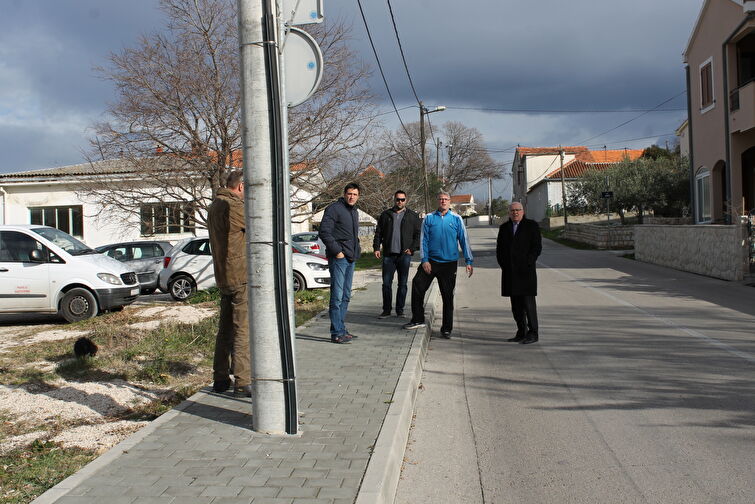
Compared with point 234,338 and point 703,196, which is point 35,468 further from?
point 703,196

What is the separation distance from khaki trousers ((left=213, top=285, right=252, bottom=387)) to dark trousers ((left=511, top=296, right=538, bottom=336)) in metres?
4.10

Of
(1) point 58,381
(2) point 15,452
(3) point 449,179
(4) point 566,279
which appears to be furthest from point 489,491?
(3) point 449,179

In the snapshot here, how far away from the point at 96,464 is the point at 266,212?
1.85m

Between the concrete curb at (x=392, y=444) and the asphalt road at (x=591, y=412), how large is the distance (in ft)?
0.39

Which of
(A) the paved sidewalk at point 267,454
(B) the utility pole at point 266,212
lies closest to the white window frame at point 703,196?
(A) the paved sidewalk at point 267,454

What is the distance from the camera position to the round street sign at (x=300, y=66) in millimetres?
4621

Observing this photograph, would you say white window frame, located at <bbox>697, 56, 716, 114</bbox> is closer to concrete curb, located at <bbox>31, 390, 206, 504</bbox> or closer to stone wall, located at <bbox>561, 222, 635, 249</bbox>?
stone wall, located at <bbox>561, 222, 635, 249</bbox>

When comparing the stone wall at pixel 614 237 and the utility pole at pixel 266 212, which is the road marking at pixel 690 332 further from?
the stone wall at pixel 614 237

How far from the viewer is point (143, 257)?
19.0 meters

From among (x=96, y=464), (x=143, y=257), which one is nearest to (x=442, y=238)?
(x=96, y=464)

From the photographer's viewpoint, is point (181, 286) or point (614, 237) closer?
point (181, 286)

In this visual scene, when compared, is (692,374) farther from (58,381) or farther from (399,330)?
(58,381)

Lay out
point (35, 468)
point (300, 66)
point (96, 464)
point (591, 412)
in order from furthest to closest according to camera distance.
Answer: point (591, 412) → point (300, 66) → point (35, 468) → point (96, 464)

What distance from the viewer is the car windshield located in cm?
1222
